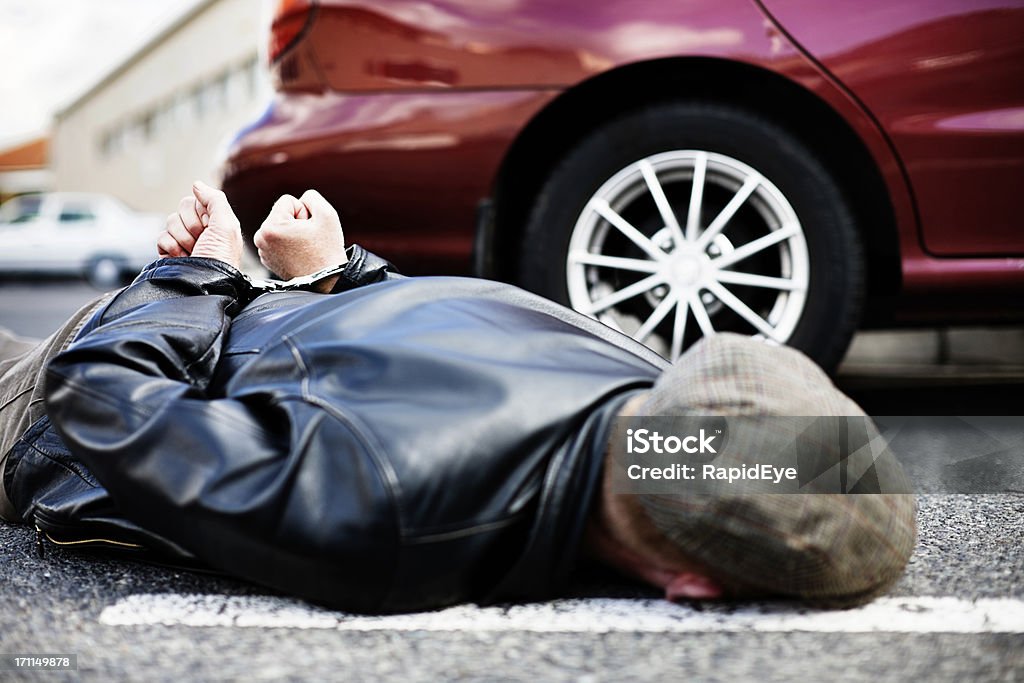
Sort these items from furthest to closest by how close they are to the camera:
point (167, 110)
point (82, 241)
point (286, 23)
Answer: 1. point (167, 110)
2. point (82, 241)
3. point (286, 23)

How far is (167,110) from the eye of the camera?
93.5 feet

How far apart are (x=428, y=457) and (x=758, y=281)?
1.61 m

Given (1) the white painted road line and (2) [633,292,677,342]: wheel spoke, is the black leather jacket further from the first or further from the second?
(2) [633,292,677,342]: wheel spoke

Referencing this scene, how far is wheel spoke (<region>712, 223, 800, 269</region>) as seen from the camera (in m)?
2.70

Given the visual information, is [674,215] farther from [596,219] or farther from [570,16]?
[570,16]

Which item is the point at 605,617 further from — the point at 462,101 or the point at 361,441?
the point at 462,101

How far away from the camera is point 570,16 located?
273 cm

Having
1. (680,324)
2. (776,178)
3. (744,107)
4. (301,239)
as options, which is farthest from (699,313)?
(301,239)

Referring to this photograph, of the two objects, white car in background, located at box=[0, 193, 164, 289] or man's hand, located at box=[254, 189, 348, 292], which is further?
white car in background, located at box=[0, 193, 164, 289]

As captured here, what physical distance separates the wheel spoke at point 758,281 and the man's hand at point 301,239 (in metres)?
1.15

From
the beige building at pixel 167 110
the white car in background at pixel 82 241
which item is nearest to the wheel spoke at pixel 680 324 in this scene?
the white car in background at pixel 82 241

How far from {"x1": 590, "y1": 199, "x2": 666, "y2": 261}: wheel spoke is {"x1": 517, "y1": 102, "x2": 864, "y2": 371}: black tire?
0.13 ft

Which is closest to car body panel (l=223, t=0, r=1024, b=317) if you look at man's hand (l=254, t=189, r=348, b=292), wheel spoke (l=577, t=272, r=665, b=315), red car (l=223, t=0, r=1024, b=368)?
red car (l=223, t=0, r=1024, b=368)

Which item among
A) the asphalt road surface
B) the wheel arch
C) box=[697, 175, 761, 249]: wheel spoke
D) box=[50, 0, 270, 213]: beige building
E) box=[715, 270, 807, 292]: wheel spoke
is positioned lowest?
the asphalt road surface
